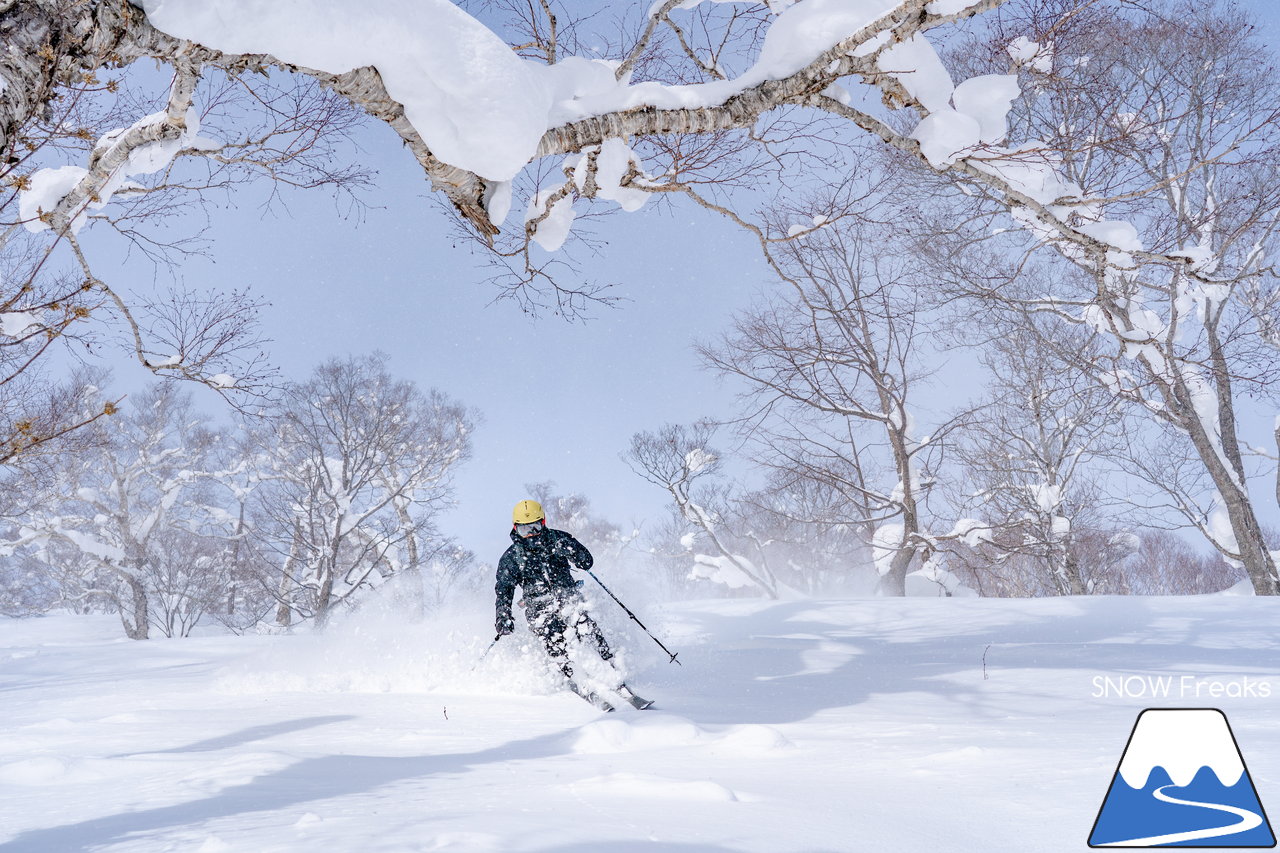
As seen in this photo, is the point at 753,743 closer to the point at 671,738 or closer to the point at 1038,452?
the point at 671,738

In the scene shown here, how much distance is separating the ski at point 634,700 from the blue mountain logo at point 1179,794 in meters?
3.06

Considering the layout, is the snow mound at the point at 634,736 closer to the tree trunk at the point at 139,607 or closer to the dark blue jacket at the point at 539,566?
the dark blue jacket at the point at 539,566

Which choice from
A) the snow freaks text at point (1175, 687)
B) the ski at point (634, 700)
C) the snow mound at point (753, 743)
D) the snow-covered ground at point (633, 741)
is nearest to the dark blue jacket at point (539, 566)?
the snow-covered ground at point (633, 741)

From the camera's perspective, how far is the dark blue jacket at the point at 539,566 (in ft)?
18.9

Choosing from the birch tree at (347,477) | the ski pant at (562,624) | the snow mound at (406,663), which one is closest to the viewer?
the ski pant at (562,624)

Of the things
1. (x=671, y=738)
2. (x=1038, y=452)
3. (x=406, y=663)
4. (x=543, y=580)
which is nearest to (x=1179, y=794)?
(x=671, y=738)

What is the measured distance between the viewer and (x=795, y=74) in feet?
12.8

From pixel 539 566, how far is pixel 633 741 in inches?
101

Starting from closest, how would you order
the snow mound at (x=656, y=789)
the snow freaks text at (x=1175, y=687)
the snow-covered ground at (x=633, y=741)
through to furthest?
the snow-covered ground at (x=633, y=741)
the snow mound at (x=656, y=789)
the snow freaks text at (x=1175, y=687)

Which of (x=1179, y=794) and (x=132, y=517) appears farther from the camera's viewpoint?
(x=132, y=517)

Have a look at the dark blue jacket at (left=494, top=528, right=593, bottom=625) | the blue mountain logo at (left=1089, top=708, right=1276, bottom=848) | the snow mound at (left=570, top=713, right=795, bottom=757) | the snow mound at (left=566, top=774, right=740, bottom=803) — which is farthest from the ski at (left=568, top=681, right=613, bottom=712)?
the blue mountain logo at (left=1089, top=708, right=1276, bottom=848)

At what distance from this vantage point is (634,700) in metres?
4.73

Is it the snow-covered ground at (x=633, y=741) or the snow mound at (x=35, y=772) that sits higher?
the snow mound at (x=35, y=772)

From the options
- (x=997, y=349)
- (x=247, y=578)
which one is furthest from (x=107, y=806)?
(x=247, y=578)
